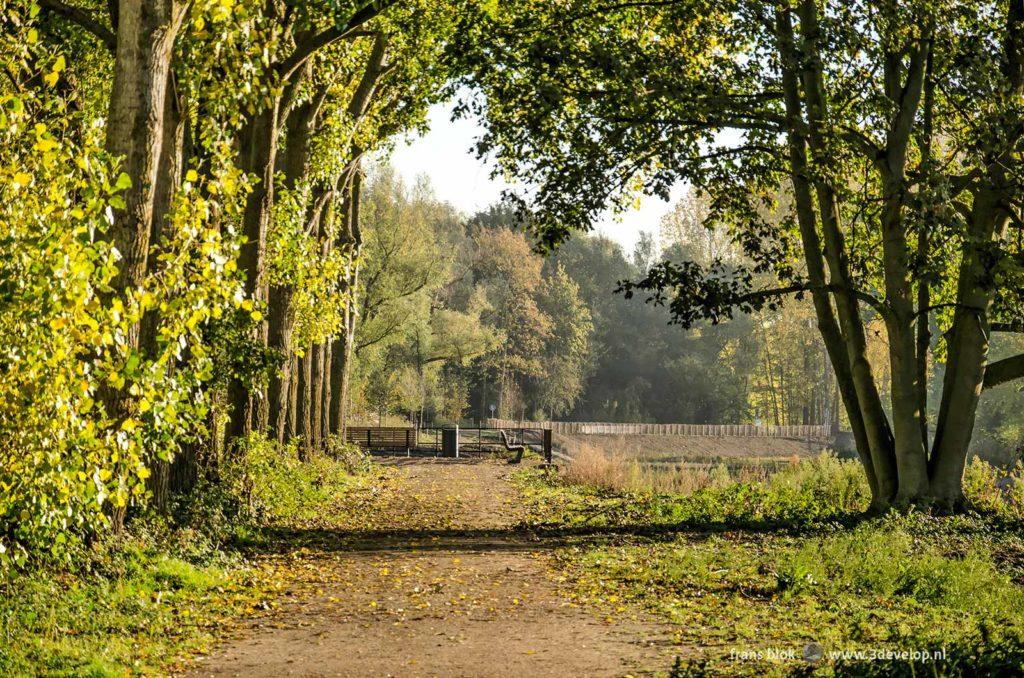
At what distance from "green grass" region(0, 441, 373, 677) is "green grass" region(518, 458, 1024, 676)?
130 inches

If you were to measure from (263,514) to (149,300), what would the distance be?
275 inches

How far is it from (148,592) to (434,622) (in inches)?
94.6

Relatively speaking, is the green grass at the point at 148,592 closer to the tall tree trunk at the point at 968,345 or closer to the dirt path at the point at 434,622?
the dirt path at the point at 434,622

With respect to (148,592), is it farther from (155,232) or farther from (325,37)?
(325,37)

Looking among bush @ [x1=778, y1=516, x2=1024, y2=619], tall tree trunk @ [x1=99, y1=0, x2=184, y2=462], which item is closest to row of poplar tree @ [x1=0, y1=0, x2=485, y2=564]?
tall tree trunk @ [x1=99, y1=0, x2=184, y2=462]

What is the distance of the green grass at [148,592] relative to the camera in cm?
616

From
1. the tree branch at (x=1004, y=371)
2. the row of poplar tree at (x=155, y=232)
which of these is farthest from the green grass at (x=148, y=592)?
the tree branch at (x=1004, y=371)

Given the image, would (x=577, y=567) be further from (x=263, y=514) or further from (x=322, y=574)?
(x=263, y=514)

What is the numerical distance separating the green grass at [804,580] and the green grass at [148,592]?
10.8 feet

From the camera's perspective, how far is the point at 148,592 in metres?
7.86

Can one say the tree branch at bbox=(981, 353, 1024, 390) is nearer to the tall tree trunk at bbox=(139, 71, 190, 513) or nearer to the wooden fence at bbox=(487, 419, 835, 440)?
the tall tree trunk at bbox=(139, 71, 190, 513)

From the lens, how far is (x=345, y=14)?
11969 mm

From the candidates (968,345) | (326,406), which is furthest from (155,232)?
(326,406)

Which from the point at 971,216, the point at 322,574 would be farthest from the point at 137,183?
the point at 971,216
